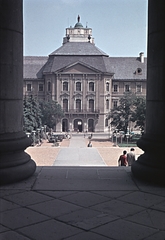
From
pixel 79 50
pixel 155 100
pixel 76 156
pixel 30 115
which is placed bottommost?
pixel 76 156


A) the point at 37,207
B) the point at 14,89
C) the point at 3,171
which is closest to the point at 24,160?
the point at 3,171

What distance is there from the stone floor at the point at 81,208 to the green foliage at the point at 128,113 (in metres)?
48.0

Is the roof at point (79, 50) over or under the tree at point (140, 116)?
over

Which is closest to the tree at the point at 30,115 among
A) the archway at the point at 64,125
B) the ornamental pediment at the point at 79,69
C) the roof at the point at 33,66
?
the archway at the point at 64,125

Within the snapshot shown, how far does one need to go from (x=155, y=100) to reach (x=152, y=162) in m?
0.76

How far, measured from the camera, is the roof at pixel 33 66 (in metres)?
74.2

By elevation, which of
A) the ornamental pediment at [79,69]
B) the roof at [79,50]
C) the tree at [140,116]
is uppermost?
the roof at [79,50]

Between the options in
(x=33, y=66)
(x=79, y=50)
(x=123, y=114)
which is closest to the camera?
(x=123, y=114)

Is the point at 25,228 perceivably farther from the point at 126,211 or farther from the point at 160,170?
the point at 160,170

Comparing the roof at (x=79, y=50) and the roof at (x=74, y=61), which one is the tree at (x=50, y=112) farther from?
the roof at (x=79, y=50)

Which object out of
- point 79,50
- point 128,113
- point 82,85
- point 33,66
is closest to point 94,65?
point 82,85

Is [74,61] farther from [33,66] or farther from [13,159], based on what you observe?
[13,159]

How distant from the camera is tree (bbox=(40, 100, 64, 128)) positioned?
64625mm

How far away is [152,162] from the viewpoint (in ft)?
15.3
